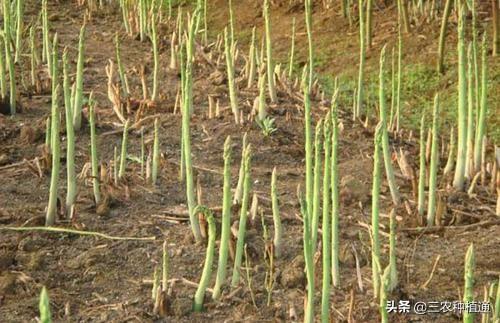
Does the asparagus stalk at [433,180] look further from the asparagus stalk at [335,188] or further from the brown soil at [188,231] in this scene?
the asparagus stalk at [335,188]

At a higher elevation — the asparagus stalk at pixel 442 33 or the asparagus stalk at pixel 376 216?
the asparagus stalk at pixel 442 33

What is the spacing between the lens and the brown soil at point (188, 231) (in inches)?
79.5

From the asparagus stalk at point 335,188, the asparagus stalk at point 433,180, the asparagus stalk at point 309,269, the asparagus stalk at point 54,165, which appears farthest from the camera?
the asparagus stalk at point 433,180

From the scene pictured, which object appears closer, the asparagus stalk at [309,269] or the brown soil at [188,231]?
the asparagus stalk at [309,269]

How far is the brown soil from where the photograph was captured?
6.63ft

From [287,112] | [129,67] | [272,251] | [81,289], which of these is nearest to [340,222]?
[272,251]

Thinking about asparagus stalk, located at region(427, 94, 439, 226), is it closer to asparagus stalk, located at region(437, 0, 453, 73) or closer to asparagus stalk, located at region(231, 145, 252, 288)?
asparagus stalk, located at region(231, 145, 252, 288)

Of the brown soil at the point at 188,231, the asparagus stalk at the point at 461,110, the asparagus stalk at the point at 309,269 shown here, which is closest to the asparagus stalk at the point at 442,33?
the brown soil at the point at 188,231

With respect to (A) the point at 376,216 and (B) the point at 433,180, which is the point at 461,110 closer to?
(B) the point at 433,180

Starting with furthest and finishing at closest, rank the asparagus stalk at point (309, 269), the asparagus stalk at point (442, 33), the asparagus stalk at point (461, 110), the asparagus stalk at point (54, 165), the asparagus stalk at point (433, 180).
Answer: the asparagus stalk at point (442, 33), the asparagus stalk at point (461, 110), the asparagus stalk at point (433, 180), the asparagus stalk at point (54, 165), the asparagus stalk at point (309, 269)

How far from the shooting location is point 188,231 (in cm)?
234

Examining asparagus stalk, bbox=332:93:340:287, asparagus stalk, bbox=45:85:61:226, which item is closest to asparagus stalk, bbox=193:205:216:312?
asparagus stalk, bbox=332:93:340:287

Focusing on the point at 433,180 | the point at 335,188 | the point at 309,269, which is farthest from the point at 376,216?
the point at 433,180

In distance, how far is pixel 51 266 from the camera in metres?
2.20
